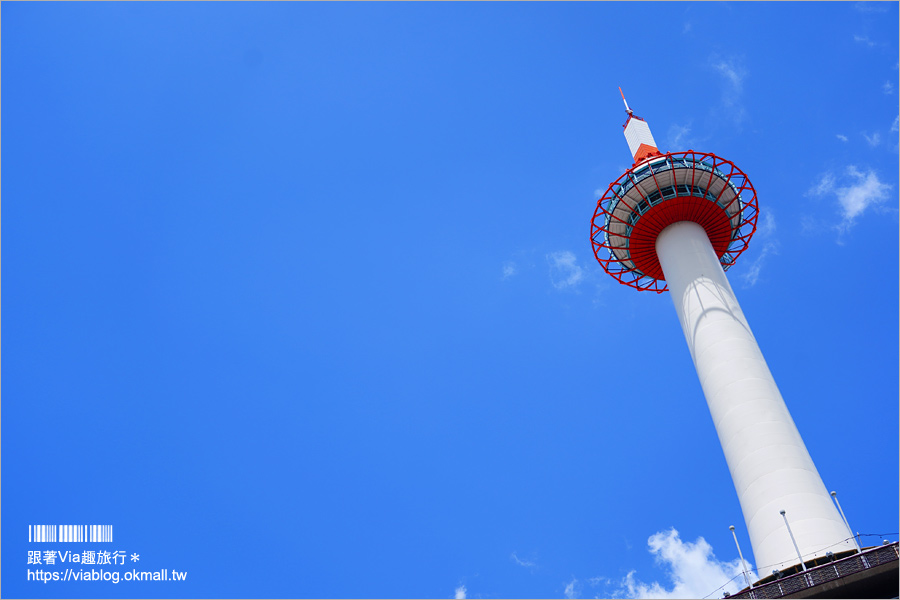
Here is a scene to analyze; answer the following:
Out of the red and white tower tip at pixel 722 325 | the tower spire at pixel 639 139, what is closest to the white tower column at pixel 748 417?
the red and white tower tip at pixel 722 325

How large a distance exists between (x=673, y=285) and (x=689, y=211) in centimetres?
648

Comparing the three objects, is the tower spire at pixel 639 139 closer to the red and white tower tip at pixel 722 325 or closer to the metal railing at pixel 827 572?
the red and white tower tip at pixel 722 325

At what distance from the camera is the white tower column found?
1411 inches

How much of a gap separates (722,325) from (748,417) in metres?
7.29

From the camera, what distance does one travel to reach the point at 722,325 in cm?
4578

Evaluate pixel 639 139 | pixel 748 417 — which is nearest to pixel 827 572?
pixel 748 417

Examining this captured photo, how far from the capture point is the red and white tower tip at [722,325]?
1436 inches

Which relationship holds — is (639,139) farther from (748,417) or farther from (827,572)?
(827,572)

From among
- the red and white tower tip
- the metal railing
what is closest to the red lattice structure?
the red and white tower tip

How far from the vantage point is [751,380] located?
4259cm

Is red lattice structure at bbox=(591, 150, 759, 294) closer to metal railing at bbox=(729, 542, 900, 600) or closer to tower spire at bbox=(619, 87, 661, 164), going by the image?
tower spire at bbox=(619, 87, 661, 164)

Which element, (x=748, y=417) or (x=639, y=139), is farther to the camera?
(x=639, y=139)

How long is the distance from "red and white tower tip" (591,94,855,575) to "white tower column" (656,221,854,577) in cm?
6

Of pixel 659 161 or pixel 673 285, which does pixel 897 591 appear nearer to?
pixel 673 285
